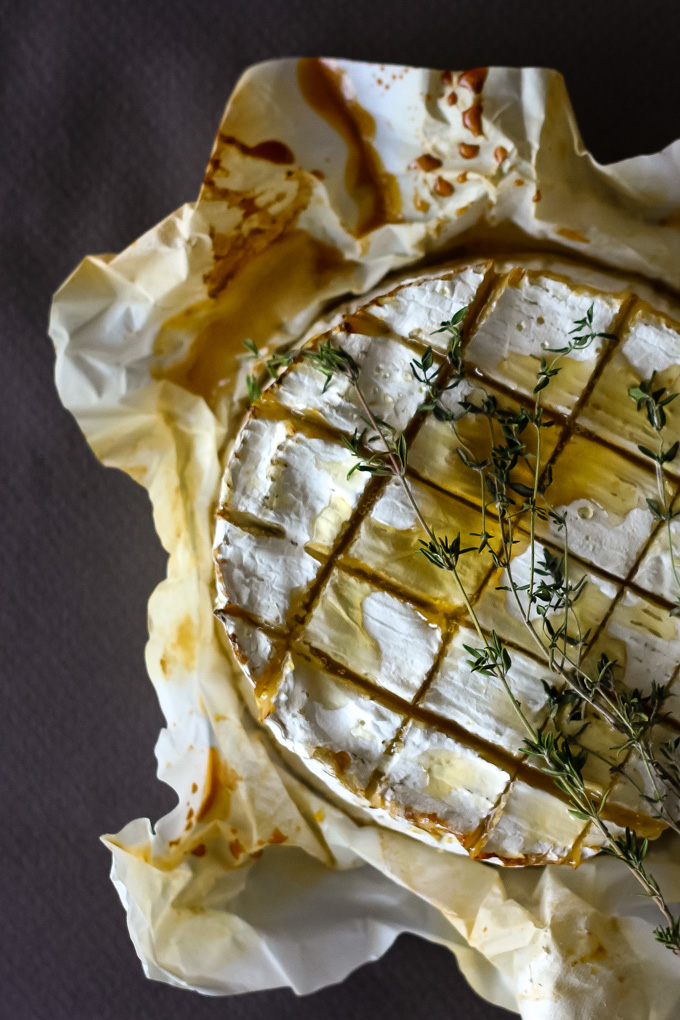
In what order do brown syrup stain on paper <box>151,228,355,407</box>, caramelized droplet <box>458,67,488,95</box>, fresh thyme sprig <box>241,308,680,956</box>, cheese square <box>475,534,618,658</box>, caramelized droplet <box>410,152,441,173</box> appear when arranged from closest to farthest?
fresh thyme sprig <box>241,308,680,956</box>, cheese square <box>475,534,618,658</box>, caramelized droplet <box>458,67,488,95</box>, caramelized droplet <box>410,152,441,173</box>, brown syrup stain on paper <box>151,228,355,407</box>

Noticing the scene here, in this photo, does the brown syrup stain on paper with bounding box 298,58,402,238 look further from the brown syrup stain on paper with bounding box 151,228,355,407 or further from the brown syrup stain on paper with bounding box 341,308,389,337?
the brown syrup stain on paper with bounding box 341,308,389,337

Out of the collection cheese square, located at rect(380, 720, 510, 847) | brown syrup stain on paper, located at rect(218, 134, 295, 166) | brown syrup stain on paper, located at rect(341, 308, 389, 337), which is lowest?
cheese square, located at rect(380, 720, 510, 847)

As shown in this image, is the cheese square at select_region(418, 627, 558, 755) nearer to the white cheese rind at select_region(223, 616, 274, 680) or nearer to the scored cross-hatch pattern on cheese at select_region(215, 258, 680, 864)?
the scored cross-hatch pattern on cheese at select_region(215, 258, 680, 864)

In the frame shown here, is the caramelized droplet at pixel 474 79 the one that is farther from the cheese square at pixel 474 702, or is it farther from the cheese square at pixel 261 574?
the cheese square at pixel 474 702

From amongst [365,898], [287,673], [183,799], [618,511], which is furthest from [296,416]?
[365,898]

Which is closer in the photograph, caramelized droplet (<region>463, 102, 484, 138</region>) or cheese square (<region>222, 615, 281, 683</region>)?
cheese square (<region>222, 615, 281, 683</region>)

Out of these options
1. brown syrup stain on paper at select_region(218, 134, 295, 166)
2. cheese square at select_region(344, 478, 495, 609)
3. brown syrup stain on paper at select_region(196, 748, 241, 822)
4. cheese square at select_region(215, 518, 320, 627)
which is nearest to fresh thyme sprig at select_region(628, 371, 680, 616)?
cheese square at select_region(344, 478, 495, 609)

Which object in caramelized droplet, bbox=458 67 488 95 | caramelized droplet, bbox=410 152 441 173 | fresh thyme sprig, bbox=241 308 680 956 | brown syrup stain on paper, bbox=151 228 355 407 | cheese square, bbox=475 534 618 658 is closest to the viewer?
fresh thyme sprig, bbox=241 308 680 956

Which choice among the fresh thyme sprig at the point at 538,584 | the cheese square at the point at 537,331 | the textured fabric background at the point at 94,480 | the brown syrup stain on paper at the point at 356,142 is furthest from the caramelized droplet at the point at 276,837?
the brown syrup stain on paper at the point at 356,142

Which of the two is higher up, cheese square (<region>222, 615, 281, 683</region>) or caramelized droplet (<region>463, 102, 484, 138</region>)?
caramelized droplet (<region>463, 102, 484, 138</region>)
